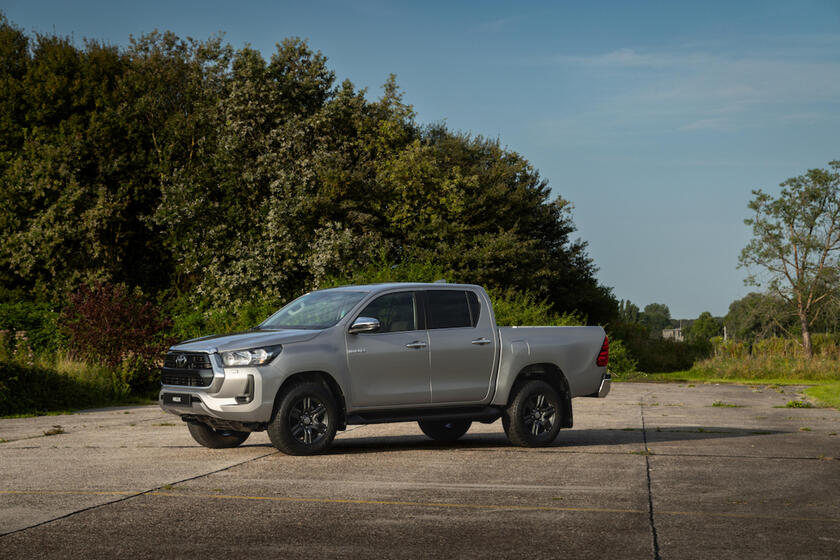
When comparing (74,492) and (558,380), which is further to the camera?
(558,380)

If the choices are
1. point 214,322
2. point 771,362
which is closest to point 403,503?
point 214,322

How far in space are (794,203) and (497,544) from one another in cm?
5950

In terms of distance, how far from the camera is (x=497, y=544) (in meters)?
6.66

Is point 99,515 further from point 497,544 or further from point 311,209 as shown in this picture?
point 311,209

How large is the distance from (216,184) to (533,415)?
2913cm

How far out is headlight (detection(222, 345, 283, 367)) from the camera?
11062mm

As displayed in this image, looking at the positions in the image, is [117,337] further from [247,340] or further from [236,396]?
[236,396]

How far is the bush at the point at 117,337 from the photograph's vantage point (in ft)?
76.5

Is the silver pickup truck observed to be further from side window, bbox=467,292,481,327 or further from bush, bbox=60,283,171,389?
bush, bbox=60,283,171,389

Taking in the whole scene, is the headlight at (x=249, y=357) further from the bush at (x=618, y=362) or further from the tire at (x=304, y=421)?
the bush at (x=618, y=362)

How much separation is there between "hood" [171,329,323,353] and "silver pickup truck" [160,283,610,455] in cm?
2

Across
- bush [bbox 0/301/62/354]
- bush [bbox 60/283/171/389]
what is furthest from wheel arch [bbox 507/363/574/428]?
bush [bbox 0/301/62/354]

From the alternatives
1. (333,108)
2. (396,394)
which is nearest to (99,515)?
(396,394)

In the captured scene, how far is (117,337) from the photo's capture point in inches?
923
